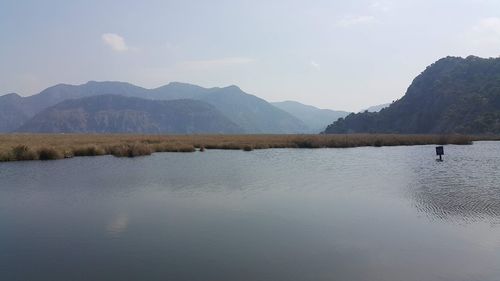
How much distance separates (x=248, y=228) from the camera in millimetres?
19047

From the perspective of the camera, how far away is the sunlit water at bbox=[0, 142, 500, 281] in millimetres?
13859

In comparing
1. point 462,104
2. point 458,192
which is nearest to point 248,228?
point 458,192

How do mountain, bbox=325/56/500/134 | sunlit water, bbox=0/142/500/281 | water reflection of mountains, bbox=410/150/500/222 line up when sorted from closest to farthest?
sunlit water, bbox=0/142/500/281
water reflection of mountains, bbox=410/150/500/222
mountain, bbox=325/56/500/134

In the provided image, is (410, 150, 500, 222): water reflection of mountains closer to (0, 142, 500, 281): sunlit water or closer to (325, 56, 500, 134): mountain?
(0, 142, 500, 281): sunlit water

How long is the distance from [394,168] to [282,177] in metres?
14.8

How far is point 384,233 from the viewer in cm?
1833

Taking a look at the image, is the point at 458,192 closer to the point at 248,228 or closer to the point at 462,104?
the point at 248,228

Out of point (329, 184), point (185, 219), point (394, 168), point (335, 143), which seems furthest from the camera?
point (335, 143)

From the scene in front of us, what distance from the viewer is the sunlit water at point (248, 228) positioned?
13.9 m

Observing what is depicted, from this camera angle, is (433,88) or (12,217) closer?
(12,217)

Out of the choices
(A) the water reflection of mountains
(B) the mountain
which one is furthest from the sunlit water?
(B) the mountain

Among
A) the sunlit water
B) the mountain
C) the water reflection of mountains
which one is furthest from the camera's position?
the mountain

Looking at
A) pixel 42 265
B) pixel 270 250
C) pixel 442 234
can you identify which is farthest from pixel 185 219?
pixel 442 234

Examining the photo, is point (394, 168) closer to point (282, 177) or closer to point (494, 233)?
point (282, 177)
